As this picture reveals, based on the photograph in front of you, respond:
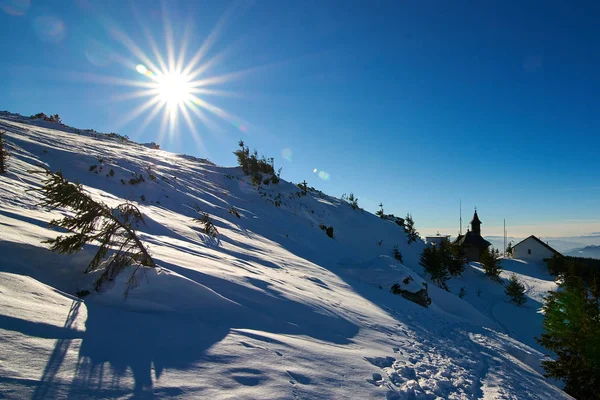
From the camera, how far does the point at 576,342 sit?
6770 millimetres

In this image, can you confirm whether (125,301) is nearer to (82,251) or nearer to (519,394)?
(82,251)

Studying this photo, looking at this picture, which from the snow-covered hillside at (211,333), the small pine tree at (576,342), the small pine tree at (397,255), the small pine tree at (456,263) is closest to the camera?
the snow-covered hillside at (211,333)

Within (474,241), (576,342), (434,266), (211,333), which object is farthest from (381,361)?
(474,241)

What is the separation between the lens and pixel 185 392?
239 centimetres

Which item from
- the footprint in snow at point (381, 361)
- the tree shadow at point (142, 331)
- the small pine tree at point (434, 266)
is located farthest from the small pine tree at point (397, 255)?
the footprint in snow at point (381, 361)

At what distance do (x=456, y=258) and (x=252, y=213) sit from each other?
57.5 ft

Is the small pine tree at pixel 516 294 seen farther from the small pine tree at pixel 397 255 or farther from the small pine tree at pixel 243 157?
the small pine tree at pixel 243 157

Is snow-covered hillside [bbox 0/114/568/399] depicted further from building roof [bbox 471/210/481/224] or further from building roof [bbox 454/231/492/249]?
building roof [bbox 471/210/481/224]

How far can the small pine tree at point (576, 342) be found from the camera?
6.37 metres

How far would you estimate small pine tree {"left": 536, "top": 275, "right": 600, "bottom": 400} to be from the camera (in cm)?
637

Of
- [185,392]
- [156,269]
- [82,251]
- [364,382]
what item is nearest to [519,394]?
[364,382]

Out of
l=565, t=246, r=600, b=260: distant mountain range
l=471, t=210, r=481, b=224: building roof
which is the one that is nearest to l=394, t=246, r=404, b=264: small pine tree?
l=471, t=210, r=481, b=224: building roof

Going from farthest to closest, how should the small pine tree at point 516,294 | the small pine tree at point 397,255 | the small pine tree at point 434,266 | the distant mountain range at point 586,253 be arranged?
the distant mountain range at point 586,253, the small pine tree at point 516,294, the small pine tree at point 397,255, the small pine tree at point 434,266

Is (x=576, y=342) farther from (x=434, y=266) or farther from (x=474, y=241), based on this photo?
(x=474, y=241)
